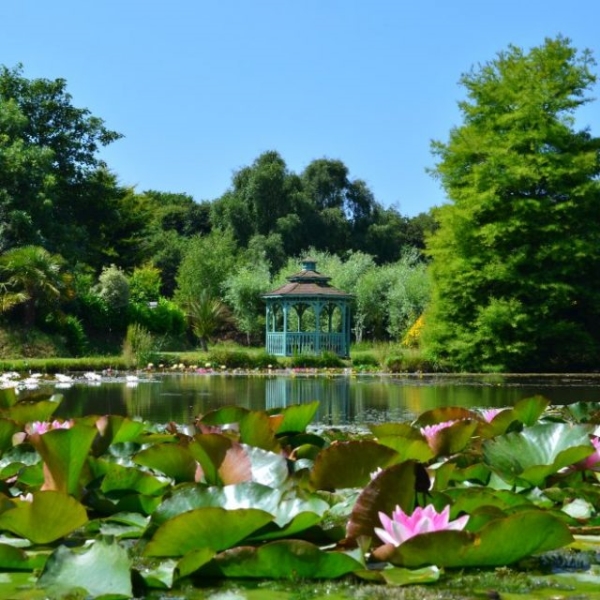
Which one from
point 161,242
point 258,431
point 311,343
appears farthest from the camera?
point 161,242

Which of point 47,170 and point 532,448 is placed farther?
point 47,170

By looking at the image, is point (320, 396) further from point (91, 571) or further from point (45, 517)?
point (91, 571)

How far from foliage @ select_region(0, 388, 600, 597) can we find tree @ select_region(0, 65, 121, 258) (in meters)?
22.8

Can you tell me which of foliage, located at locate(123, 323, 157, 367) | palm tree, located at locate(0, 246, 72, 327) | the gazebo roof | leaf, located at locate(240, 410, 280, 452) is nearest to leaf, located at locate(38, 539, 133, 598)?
leaf, located at locate(240, 410, 280, 452)

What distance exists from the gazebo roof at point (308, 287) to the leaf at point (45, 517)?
24006mm

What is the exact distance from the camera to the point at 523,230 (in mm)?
22484

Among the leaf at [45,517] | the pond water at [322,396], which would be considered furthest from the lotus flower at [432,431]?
the pond water at [322,396]

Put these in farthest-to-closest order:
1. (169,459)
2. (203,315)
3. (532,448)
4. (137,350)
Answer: (203,315)
(137,350)
(532,448)
(169,459)

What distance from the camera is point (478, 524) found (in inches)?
86.3

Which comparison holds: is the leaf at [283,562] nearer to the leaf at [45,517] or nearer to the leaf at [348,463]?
the leaf at [45,517]

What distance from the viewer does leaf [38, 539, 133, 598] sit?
184 centimetres

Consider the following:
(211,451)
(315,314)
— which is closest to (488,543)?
(211,451)

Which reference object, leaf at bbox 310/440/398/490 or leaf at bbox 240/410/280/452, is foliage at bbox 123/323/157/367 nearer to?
leaf at bbox 240/410/280/452

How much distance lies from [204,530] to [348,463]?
2.08ft
